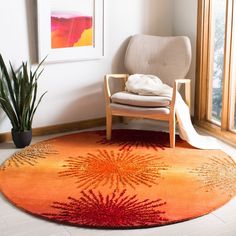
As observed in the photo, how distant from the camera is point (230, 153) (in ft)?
12.1

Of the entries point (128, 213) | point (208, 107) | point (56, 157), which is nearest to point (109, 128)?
point (56, 157)

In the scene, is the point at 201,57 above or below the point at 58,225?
above

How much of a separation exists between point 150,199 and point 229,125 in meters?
1.59

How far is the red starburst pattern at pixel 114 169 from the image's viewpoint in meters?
3.12

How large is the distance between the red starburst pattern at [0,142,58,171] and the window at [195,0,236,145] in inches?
62.4

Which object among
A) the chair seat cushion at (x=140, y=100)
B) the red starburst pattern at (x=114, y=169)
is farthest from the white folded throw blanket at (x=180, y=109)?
the red starburst pattern at (x=114, y=169)

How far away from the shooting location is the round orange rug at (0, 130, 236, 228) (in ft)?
8.86

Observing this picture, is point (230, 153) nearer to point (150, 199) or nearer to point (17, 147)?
point (150, 199)

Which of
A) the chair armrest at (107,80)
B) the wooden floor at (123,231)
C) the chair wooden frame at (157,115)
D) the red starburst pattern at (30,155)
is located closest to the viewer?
the wooden floor at (123,231)

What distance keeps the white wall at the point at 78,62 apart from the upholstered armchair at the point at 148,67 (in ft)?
0.53

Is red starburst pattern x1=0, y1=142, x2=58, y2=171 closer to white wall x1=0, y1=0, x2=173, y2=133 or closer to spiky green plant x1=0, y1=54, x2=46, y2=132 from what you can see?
spiky green plant x1=0, y1=54, x2=46, y2=132

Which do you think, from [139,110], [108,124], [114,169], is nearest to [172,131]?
[139,110]

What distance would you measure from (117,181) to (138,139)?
96cm

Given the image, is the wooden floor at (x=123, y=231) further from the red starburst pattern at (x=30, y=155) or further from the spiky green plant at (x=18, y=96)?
the spiky green plant at (x=18, y=96)
